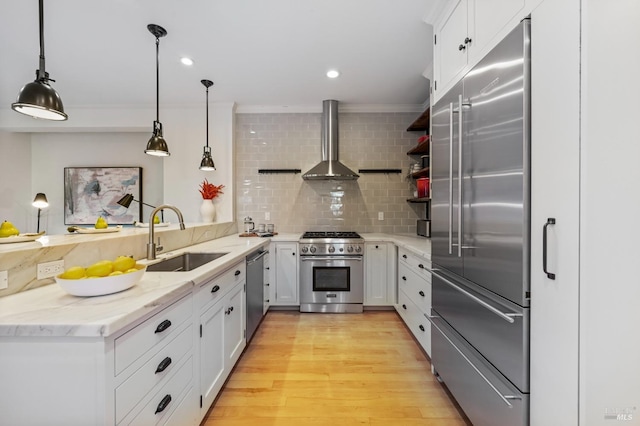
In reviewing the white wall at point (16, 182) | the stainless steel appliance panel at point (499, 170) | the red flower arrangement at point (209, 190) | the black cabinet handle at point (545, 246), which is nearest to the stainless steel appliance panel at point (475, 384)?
the stainless steel appliance panel at point (499, 170)

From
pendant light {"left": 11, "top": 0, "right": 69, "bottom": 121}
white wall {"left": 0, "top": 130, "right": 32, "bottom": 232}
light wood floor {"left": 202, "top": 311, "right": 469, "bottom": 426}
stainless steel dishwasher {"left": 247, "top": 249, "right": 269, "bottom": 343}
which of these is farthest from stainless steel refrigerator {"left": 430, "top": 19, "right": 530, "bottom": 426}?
white wall {"left": 0, "top": 130, "right": 32, "bottom": 232}

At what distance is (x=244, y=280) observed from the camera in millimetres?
2381


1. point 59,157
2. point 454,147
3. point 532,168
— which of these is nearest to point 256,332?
point 454,147

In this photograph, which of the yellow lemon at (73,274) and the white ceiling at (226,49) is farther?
the white ceiling at (226,49)

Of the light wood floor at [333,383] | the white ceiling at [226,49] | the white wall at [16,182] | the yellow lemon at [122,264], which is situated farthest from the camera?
the white wall at [16,182]

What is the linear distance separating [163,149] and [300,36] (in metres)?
1.58

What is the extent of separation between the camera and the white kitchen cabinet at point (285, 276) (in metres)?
3.41

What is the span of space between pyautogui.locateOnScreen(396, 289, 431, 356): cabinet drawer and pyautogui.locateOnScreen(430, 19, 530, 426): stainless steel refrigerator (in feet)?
1.37

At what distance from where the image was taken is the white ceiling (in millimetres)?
2004

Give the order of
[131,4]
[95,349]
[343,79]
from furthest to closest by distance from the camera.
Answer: [343,79] < [131,4] < [95,349]

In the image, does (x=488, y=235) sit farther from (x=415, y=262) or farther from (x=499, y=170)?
(x=415, y=262)

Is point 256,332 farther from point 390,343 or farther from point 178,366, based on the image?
point 178,366

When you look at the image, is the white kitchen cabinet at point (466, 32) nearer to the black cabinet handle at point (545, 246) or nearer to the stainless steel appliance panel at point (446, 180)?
the stainless steel appliance panel at point (446, 180)

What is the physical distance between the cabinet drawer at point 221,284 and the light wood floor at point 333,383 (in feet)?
2.35
